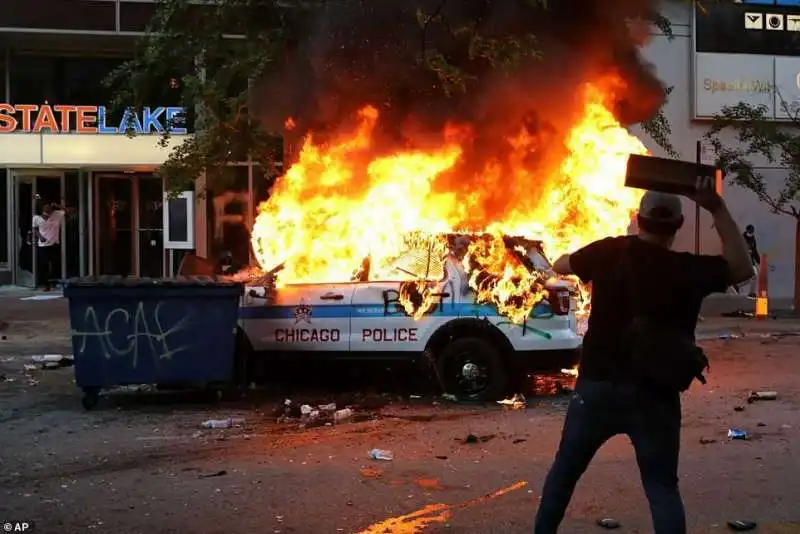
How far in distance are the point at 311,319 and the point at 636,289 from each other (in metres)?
4.75

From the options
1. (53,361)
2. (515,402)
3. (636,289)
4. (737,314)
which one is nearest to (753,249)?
(737,314)

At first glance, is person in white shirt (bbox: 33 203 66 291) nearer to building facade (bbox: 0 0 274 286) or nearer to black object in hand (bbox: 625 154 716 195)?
building facade (bbox: 0 0 274 286)

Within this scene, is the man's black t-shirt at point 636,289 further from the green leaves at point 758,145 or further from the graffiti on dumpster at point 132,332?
the green leaves at point 758,145

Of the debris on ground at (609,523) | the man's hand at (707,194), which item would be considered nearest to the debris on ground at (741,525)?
the debris on ground at (609,523)

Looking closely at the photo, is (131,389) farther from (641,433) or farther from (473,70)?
(641,433)

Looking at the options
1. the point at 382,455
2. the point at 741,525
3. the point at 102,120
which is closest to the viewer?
the point at 741,525

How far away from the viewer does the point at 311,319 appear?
25.8 feet

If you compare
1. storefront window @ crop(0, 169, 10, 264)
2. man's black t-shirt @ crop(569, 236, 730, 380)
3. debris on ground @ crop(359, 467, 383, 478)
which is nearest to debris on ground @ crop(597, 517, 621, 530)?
man's black t-shirt @ crop(569, 236, 730, 380)

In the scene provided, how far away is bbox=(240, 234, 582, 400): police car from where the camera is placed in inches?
305

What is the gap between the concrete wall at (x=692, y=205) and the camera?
59.6 feet

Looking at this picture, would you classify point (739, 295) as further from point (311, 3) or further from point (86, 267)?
point (86, 267)

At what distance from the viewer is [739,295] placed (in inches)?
705

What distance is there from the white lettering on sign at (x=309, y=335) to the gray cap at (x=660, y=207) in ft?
15.3

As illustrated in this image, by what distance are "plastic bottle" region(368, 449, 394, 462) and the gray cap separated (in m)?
3.00
